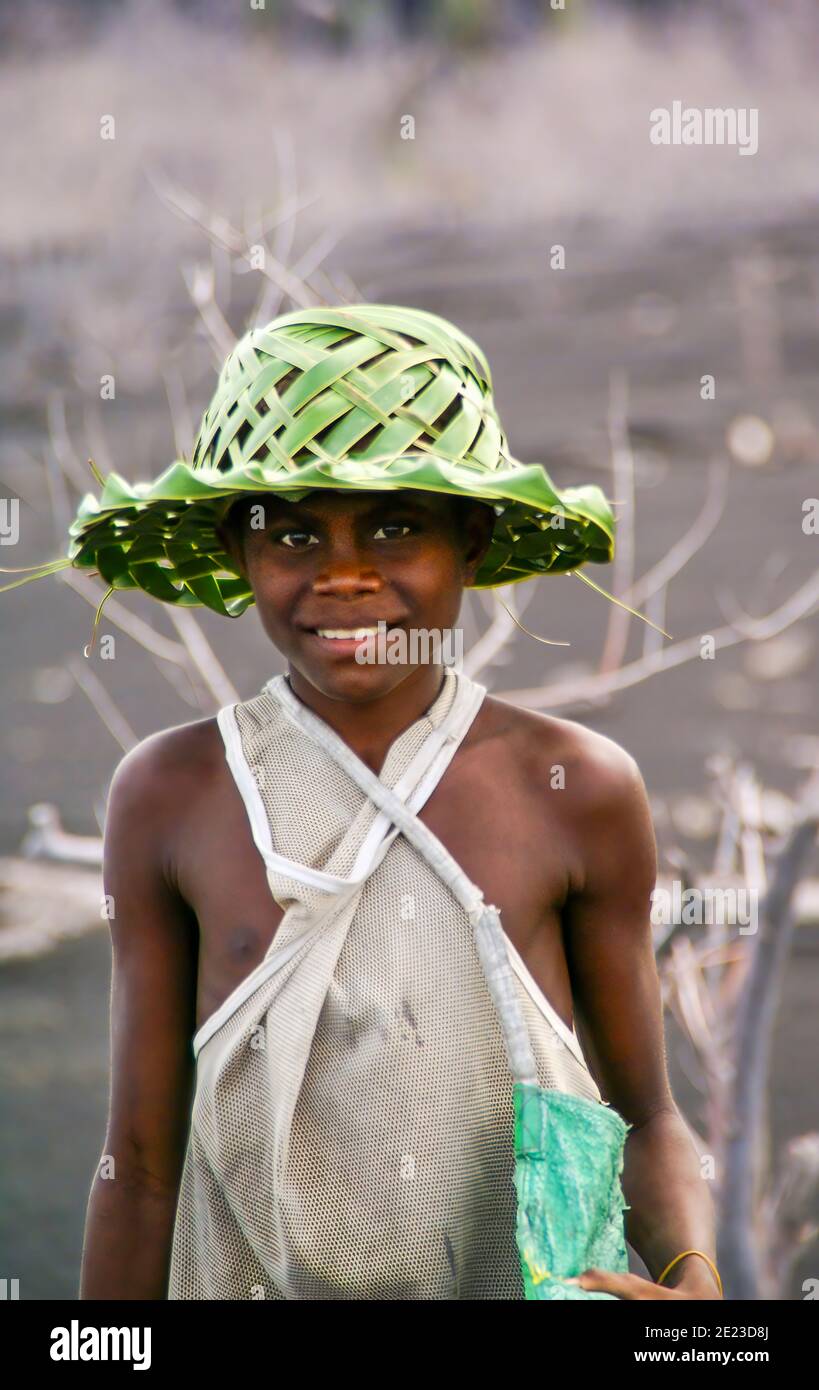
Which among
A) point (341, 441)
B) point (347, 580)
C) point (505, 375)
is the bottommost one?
point (347, 580)

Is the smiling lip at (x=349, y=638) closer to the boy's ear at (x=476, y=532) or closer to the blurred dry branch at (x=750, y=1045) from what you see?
the boy's ear at (x=476, y=532)

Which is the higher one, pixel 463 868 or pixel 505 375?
pixel 505 375

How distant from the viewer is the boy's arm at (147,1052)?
1.36 metres

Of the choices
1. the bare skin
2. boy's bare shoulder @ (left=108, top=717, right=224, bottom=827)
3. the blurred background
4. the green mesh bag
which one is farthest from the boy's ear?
the blurred background

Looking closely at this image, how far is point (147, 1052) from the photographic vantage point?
4.49 ft

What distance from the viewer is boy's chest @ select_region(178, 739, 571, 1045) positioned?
4.30 feet

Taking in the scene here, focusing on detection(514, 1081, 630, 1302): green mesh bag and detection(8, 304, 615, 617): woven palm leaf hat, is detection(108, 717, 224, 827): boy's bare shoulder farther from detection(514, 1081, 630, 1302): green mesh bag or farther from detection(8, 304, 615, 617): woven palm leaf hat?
detection(514, 1081, 630, 1302): green mesh bag

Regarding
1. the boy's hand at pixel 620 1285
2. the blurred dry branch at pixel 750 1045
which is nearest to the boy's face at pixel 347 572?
the boy's hand at pixel 620 1285

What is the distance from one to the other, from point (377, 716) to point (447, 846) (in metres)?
0.14

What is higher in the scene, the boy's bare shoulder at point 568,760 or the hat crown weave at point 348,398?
the hat crown weave at point 348,398

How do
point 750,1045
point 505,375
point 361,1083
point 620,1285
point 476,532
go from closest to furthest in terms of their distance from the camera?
1. point 620,1285
2. point 361,1083
3. point 476,532
4. point 750,1045
5. point 505,375

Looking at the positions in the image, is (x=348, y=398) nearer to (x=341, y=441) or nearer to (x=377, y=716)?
(x=341, y=441)

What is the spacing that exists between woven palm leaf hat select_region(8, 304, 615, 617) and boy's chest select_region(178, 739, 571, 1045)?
245 mm

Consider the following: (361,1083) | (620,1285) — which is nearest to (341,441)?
(361,1083)
